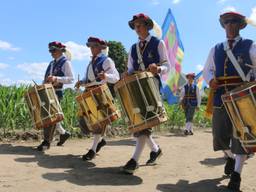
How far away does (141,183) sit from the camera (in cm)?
475

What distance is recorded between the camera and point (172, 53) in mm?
13086

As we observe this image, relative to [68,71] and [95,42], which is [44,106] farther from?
[95,42]

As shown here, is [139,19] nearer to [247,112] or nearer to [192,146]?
[247,112]

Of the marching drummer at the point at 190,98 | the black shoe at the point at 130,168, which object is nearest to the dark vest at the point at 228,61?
the black shoe at the point at 130,168

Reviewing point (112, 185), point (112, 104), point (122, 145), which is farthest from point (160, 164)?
point (122, 145)

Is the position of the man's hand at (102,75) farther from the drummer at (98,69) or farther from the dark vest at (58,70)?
the dark vest at (58,70)

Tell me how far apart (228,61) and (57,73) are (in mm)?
3276

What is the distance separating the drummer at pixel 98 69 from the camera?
6164 millimetres

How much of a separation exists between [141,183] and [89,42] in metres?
2.45

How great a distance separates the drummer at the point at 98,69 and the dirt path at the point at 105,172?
0.79ft

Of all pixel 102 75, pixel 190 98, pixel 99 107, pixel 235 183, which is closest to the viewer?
pixel 235 183

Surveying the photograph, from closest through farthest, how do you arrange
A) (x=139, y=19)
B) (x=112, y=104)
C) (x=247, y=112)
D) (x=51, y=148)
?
(x=247, y=112) → (x=139, y=19) → (x=112, y=104) → (x=51, y=148)

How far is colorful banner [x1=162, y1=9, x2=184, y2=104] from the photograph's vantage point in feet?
42.8

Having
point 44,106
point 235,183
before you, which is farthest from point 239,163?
point 44,106
